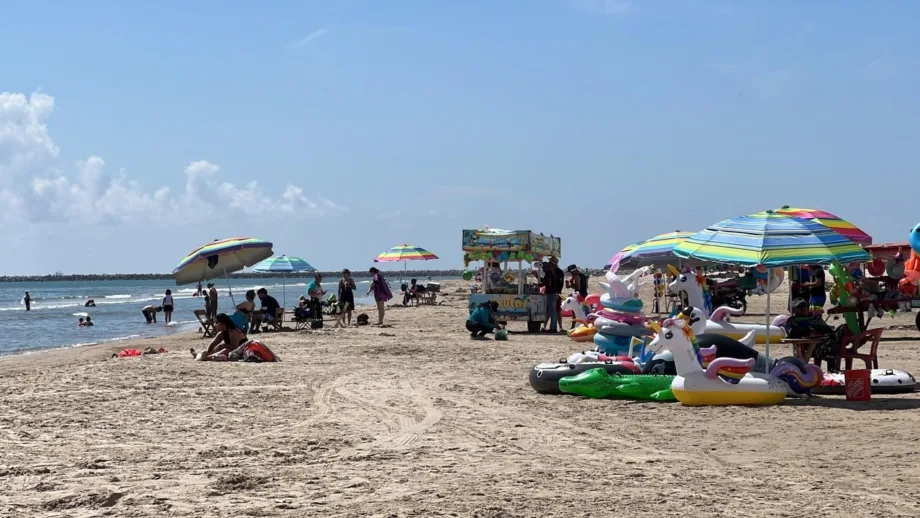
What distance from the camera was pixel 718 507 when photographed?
5.55 m

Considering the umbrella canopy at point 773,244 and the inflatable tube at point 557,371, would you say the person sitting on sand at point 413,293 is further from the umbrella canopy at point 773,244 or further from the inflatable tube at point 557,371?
the umbrella canopy at point 773,244

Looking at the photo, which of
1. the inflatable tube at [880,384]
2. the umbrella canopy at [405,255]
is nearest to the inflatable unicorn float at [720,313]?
the inflatable tube at [880,384]

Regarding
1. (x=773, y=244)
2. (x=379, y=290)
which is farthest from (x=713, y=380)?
(x=379, y=290)

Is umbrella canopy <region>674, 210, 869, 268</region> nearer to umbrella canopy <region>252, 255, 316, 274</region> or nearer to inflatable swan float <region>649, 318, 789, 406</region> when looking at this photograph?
inflatable swan float <region>649, 318, 789, 406</region>

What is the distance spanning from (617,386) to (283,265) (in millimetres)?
15659

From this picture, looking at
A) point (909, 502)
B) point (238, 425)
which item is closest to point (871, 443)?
point (909, 502)

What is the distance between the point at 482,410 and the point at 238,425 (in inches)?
89.6

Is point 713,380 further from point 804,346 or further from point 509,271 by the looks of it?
point 509,271

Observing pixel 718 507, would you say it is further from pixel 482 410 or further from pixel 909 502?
pixel 482 410

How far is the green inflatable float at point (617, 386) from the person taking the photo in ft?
32.5

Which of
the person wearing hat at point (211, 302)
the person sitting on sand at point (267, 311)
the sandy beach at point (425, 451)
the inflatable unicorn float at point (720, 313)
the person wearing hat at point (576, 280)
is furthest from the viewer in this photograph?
the person wearing hat at point (576, 280)

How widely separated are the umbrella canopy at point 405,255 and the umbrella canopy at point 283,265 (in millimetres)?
10723

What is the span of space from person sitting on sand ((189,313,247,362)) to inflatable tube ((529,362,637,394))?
5939 millimetres

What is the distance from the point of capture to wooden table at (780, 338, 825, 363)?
10.3 metres
